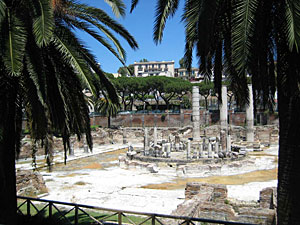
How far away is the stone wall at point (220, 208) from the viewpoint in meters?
7.21

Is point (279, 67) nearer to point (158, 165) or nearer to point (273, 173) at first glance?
point (273, 173)

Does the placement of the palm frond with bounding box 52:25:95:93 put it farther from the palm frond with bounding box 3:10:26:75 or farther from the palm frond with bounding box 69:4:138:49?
the palm frond with bounding box 69:4:138:49

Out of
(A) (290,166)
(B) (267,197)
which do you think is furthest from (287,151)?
(B) (267,197)

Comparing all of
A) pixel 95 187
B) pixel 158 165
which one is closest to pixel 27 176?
pixel 95 187

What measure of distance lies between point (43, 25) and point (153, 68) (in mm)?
91514

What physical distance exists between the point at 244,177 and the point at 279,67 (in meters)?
12.2

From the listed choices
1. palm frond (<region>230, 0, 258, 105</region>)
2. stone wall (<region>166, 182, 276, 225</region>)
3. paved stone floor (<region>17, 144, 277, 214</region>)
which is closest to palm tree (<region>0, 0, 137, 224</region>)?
palm frond (<region>230, 0, 258, 105</region>)

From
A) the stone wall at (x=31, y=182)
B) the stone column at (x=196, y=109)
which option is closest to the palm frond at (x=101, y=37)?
the stone wall at (x=31, y=182)

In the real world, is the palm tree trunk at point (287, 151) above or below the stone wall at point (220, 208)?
above

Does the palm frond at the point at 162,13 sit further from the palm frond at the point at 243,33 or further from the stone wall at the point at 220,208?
the stone wall at the point at 220,208

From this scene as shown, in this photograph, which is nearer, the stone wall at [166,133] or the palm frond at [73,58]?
the palm frond at [73,58]

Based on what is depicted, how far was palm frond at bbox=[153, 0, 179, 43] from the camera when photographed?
519 cm

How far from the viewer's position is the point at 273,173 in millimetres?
16094

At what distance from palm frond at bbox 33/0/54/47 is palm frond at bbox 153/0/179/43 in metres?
1.90
